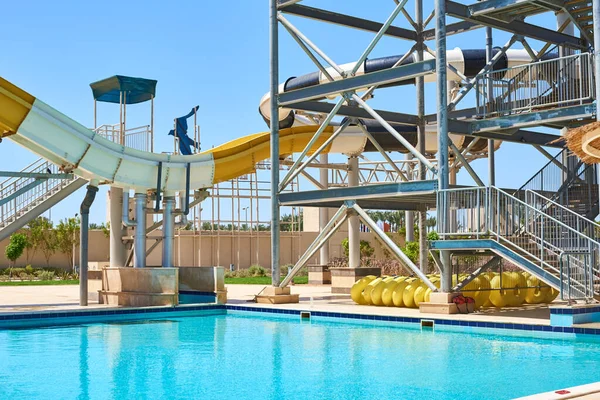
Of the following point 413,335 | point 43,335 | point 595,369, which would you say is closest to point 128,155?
point 43,335

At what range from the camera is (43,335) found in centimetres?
1612

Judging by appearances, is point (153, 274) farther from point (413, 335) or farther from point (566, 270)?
point (566, 270)

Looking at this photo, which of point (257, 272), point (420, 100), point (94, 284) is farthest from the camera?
point (257, 272)

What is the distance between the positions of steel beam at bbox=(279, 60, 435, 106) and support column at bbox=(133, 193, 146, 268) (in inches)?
180

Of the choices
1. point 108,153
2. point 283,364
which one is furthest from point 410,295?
point 108,153

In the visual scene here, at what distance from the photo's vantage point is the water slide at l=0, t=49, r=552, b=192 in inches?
728

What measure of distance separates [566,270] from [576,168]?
598 cm

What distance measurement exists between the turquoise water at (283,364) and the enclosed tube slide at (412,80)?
36.4 ft

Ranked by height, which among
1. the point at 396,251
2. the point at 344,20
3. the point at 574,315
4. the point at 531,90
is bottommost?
the point at 574,315

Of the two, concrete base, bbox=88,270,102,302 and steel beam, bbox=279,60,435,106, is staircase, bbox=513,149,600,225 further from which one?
concrete base, bbox=88,270,102,302

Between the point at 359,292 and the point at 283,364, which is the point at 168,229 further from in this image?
the point at 283,364

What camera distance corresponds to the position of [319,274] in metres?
32.6

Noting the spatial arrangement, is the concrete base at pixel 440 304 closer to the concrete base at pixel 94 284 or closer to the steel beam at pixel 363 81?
the steel beam at pixel 363 81

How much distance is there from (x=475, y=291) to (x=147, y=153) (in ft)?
29.5
